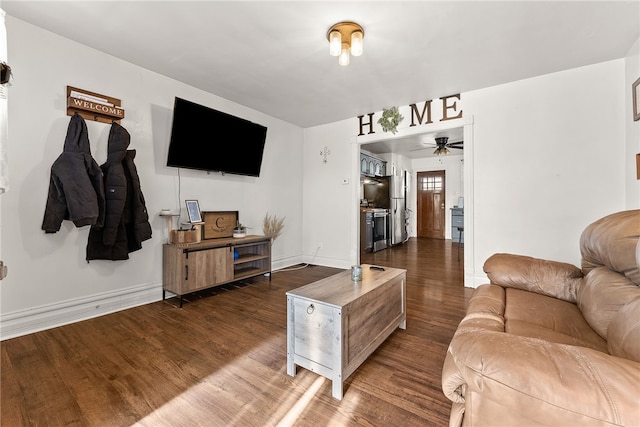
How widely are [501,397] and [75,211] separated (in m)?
2.92

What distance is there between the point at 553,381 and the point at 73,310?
3.28 metres

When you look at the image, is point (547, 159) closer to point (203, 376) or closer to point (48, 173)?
point (203, 376)

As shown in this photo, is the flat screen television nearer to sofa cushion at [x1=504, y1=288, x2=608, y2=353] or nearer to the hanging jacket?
the hanging jacket

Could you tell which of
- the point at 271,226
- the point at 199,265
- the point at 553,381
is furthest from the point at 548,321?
the point at 271,226

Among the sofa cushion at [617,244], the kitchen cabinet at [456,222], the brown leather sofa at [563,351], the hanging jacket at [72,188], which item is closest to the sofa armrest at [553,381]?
the brown leather sofa at [563,351]

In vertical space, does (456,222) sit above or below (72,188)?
below

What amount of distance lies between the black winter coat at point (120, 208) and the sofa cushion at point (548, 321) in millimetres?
3011

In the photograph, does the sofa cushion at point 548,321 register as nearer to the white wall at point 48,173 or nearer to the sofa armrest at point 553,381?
the sofa armrest at point 553,381

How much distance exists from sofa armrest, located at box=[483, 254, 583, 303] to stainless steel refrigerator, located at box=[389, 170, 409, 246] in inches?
188

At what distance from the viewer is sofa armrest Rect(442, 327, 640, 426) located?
0.64m

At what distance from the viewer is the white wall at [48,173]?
2146mm

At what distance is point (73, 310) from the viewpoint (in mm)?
2406

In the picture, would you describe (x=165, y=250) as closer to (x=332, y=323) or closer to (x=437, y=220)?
(x=332, y=323)

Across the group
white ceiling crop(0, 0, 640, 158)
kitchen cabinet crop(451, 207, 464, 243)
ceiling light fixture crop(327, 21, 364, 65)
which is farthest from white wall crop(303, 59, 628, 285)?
kitchen cabinet crop(451, 207, 464, 243)
